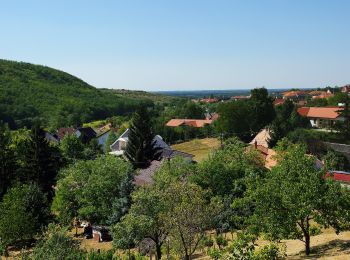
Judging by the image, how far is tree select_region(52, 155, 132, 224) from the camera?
111 feet

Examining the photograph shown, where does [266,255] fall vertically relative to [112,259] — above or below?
above

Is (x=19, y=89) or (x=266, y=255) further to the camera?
(x=19, y=89)

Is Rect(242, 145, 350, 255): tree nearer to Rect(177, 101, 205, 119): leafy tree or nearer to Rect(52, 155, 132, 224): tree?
Rect(52, 155, 132, 224): tree

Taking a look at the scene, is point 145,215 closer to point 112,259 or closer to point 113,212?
point 112,259

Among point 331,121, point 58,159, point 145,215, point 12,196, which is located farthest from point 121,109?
point 145,215

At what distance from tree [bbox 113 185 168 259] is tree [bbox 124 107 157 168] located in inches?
1113

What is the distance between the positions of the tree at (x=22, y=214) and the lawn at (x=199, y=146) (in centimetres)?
3601

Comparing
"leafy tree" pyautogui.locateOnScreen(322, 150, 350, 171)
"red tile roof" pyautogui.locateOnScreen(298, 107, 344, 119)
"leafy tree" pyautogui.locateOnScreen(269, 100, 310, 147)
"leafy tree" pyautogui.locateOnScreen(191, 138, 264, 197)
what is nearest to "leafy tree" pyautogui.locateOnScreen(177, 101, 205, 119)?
"red tile roof" pyautogui.locateOnScreen(298, 107, 344, 119)

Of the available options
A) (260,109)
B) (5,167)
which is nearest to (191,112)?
(260,109)

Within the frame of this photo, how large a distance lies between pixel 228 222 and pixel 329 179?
10.6m

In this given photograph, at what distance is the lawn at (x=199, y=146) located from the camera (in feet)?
238

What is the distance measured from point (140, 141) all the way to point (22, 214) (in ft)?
74.6

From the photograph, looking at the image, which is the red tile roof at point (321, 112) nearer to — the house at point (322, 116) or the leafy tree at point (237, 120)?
the house at point (322, 116)

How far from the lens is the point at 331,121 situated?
89.6 meters
